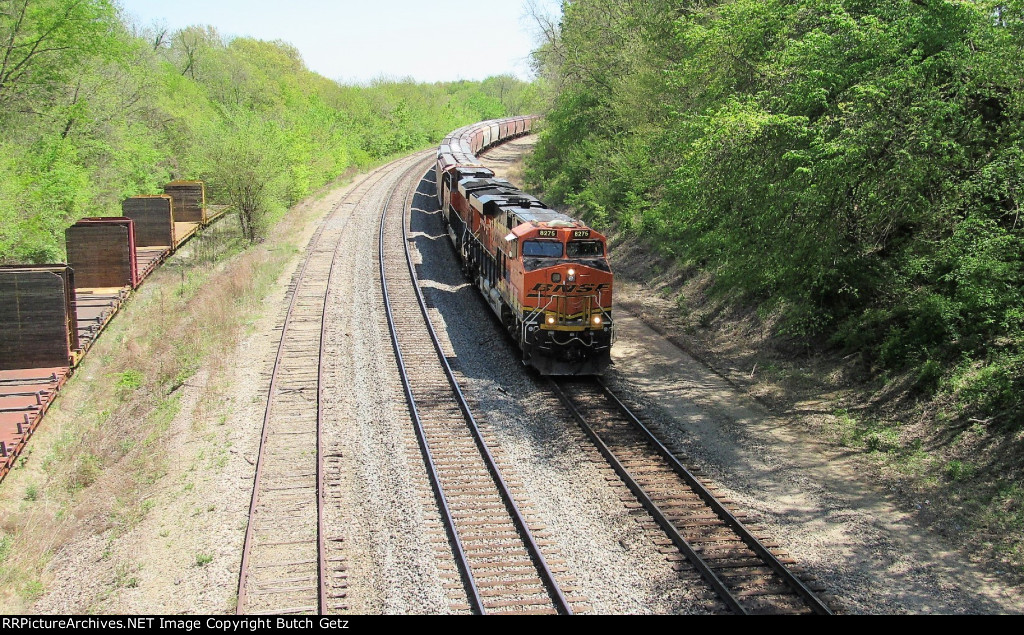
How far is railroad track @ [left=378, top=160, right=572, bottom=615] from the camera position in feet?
32.5

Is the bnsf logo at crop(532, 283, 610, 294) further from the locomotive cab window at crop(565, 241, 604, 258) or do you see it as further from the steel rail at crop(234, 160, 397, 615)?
the steel rail at crop(234, 160, 397, 615)

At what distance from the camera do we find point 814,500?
12.5 meters

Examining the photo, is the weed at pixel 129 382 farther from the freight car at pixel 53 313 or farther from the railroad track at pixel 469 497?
the railroad track at pixel 469 497

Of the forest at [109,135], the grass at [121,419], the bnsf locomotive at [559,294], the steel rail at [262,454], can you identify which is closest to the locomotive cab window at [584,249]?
the bnsf locomotive at [559,294]

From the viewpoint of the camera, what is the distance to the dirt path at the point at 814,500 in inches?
391

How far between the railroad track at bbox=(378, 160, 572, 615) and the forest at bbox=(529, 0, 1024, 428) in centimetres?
700

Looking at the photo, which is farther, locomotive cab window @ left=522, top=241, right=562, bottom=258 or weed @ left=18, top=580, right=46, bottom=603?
locomotive cab window @ left=522, top=241, right=562, bottom=258

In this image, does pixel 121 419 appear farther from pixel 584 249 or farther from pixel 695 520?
pixel 695 520

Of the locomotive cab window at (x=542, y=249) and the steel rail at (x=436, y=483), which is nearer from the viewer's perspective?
the steel rail at (x=436, y=483)

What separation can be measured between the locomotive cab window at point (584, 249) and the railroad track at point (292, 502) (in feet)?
21.9

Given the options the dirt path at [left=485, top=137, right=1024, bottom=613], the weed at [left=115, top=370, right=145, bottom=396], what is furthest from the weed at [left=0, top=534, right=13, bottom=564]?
the dirt path at [left=485, top=137, right=1024, bottom=613]

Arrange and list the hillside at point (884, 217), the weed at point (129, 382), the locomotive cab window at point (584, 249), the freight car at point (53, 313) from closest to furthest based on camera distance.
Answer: the hillside at point (884, 217), the freight car at point (53, 313), the locomotive cab window at point (584, 249), the weed at point (129, 382)

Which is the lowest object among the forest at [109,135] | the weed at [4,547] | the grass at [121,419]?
the weed at [4,547]
